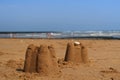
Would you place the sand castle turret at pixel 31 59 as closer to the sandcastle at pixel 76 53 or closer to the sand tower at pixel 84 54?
the sandcastle at pixel 76 53

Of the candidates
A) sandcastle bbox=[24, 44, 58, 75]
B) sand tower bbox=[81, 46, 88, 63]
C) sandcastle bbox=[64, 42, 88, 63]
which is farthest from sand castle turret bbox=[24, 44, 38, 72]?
sand tower bbox=[81, 46, 88, 63]

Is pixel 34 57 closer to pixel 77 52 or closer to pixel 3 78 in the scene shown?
pixel 3 78

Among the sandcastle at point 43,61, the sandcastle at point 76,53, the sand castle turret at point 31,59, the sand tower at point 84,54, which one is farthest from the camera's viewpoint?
the sand tower at point 84,54

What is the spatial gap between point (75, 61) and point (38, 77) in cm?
398

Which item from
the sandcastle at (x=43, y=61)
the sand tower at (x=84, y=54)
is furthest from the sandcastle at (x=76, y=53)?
the sandcastle at (x=43, y=61)

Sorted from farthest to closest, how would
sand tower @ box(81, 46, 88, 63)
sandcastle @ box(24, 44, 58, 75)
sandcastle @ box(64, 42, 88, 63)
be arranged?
sand tower @ box(81, 46, 88, 63) → sandcastle @ box(64, 42, 88, 63) → sandcastle @ box(24, 44, 58, 75)

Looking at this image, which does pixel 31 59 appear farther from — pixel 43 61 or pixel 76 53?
pixel 76 53

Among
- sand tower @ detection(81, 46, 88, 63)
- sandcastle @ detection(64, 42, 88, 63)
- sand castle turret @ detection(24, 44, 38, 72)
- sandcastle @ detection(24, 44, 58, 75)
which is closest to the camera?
sandcastle @ detection(24, 44, 58, 75)

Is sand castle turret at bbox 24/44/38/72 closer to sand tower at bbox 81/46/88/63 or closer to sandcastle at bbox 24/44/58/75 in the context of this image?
sandcastle at bbox 24/44/58/75

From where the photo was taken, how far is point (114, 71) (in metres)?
15.1

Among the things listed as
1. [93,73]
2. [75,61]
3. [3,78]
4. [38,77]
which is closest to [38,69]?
[38,77]

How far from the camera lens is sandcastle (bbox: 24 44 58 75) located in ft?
44.0

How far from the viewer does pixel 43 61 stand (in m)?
13.4

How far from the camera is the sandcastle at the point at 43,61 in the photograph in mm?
13398
